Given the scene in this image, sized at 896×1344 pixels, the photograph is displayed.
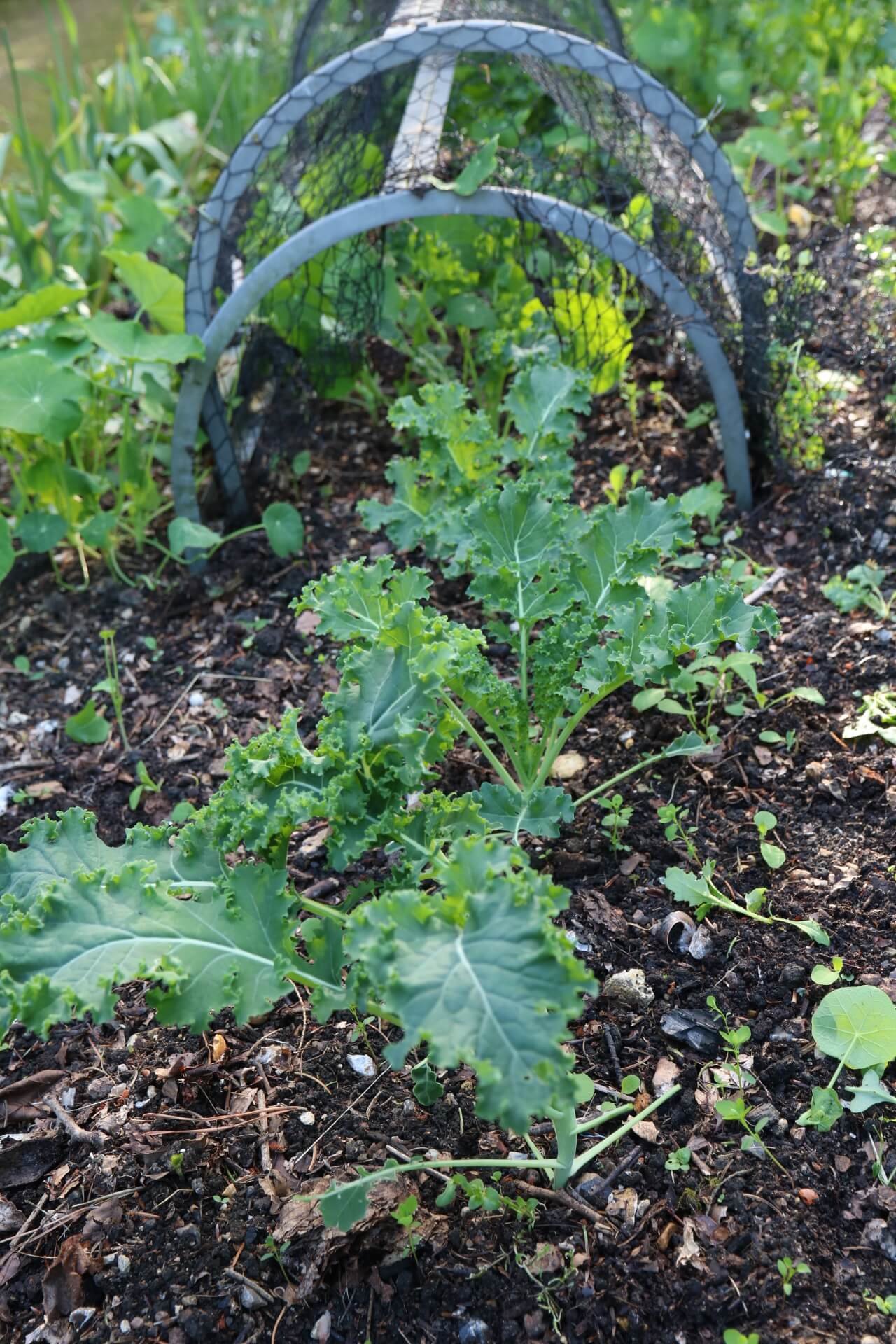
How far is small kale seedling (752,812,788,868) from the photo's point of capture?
2.13 m

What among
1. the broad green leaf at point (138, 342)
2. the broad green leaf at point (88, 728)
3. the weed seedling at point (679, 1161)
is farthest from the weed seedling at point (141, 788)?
the weed seedling at point (679, 1161)

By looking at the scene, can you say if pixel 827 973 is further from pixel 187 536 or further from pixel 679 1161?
pixel 187 536

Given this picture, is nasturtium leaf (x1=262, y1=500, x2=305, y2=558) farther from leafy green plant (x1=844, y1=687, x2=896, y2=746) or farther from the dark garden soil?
leafy green plant (x1=844, y1=687, x2=896, y2=746)

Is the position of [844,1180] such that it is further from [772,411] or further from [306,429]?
[306,429]

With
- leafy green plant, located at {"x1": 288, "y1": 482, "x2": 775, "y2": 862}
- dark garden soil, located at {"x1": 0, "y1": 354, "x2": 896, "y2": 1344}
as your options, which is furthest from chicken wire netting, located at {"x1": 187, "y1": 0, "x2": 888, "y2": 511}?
leafy green plant, located at {"x1": 288, "y1": 482, "x2": 775, "y2": 862}

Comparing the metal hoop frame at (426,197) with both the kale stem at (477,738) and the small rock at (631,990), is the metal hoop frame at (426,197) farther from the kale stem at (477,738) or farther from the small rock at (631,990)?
the small rock at (631,990)

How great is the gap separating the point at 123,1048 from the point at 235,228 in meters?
2.29

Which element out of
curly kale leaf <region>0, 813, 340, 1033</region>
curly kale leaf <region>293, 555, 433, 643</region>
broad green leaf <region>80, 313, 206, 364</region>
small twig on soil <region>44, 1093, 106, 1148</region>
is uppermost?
broad green leaf <region>80, 313, 206, 364</region>

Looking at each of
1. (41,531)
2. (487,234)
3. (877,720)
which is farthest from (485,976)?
(487,234)

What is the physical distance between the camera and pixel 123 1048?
2068 mm

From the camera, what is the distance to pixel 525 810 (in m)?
2.06

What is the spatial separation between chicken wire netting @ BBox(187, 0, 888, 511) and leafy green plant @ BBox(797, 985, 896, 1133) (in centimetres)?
169

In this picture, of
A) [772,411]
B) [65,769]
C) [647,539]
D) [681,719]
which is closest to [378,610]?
[647,539]

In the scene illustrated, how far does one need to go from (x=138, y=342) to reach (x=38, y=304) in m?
0.28
